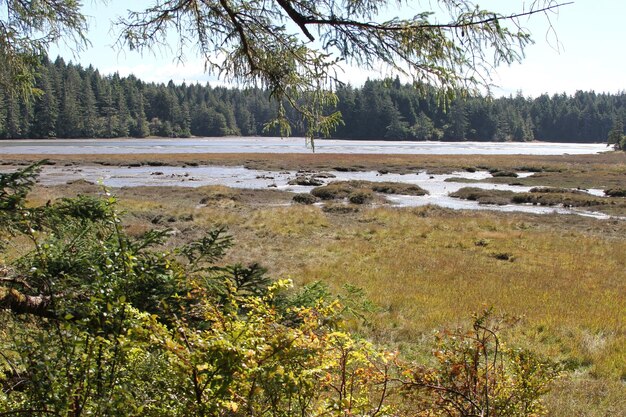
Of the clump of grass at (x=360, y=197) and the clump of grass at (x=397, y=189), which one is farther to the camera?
the clump of grass at (x=397, y=189)

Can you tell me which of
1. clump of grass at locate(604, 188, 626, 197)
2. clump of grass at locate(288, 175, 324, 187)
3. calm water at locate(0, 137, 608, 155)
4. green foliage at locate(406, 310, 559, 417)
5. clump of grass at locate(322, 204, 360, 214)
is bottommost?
clump of grass at locate(604, 188, 626, 197)

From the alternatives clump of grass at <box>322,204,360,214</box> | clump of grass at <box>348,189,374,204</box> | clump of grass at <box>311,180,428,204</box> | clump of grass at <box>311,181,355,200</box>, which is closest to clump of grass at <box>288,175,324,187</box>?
clump of grass at <box>311,180,428,204</box>

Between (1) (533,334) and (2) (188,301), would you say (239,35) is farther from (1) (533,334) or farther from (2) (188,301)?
(1) (533,334)

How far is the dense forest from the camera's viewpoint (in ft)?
378

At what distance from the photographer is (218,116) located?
154m

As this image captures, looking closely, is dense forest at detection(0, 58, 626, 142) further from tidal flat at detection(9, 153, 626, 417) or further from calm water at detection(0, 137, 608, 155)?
tidal flat at detection(9, 153, 626, 417)

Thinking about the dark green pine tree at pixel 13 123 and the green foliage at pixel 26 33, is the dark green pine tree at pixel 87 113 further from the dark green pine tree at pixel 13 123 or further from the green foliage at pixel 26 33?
the green foliage at pixel 26 33

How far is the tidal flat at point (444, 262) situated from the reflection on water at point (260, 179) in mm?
3247

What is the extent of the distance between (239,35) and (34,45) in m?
2.38

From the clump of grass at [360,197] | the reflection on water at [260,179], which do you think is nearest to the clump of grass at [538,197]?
the reflection on water at [260,179]

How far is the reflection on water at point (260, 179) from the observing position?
113 feet

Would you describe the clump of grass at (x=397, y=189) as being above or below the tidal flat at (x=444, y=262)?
above

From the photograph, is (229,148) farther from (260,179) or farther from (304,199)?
(304,199)

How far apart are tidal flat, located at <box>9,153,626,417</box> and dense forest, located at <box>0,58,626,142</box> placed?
7176 centimetres
